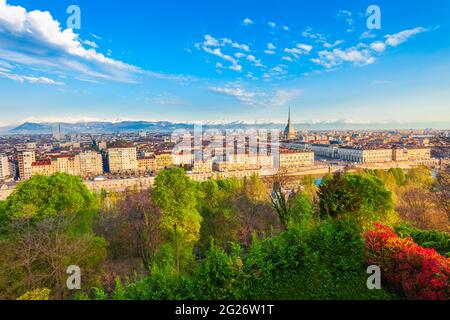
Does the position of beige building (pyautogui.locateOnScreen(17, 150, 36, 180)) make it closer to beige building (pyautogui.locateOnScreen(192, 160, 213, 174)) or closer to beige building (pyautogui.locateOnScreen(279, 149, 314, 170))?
beige building (pyautogui.locateOnScreen(192, 160, 213, 174))

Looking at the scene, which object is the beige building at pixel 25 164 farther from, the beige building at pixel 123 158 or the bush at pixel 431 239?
the bush at pixel 431 239

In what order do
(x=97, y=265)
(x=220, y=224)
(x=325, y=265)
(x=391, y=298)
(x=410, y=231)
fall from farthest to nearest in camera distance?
(x=220, y=224), (x=97, y=265), (x=410, y=231), (x=325, y=265), (x=391, y=298)

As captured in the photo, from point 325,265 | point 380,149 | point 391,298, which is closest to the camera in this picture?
point 391,298

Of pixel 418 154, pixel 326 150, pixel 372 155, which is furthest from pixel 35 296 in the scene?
pixel 326 150

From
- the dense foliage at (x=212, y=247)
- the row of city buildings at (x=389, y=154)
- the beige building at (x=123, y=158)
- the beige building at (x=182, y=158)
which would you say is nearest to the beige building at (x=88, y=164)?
the beige building at (x=123, y=158)
